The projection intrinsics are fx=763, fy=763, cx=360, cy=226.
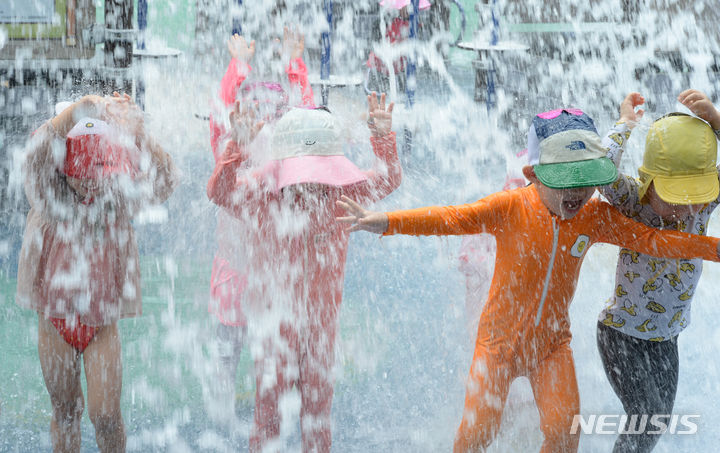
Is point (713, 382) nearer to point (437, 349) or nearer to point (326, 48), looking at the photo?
point (437, 349)

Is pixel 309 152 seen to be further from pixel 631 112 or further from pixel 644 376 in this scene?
pixel 644 376

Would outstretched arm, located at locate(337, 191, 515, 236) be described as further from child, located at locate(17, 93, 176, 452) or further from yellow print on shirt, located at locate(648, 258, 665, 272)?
child, located at locate(17, 93, 176, 452)

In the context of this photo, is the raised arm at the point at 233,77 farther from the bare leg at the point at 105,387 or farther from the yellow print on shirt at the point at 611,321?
the yellow print on shirt at the point at 611,321

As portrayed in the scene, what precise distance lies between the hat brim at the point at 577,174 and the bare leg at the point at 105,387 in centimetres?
164

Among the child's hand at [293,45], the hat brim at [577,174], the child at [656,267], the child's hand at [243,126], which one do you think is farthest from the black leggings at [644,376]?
the child's hand at [293,45]

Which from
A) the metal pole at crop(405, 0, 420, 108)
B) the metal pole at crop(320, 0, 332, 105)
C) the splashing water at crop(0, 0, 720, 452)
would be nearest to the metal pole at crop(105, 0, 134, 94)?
the splashing water at crop(0, 0, 720, 452)

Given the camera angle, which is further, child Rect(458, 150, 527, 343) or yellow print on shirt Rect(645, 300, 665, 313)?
child Rect(458, 150, 527, 343)

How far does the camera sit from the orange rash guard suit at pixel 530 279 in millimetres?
2543

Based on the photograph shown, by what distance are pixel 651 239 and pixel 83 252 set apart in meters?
2.00

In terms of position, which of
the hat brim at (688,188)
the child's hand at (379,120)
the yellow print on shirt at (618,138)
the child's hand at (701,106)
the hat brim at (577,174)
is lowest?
the hat brim at (688,188)

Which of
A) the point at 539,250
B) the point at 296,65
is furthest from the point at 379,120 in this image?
the point at 296,65

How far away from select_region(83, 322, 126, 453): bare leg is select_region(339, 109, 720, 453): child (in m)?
1.00

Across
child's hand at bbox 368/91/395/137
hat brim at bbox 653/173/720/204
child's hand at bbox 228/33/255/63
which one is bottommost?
hat brim at bbox 653/173/720/204

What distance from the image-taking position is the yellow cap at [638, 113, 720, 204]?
2.57 meters
